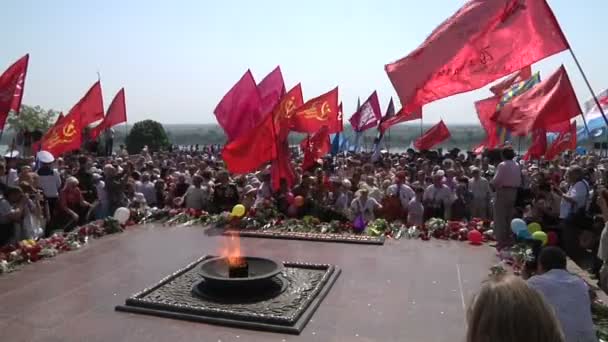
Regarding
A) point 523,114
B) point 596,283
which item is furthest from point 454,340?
point 523,114

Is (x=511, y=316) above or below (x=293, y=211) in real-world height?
above

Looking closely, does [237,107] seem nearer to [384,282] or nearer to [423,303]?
[384,282]

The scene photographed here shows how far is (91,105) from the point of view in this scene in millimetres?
12297

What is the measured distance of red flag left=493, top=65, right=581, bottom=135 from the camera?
7999 millimetres

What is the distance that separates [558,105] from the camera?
26.7 feet

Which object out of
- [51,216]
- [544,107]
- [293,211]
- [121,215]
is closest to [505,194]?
[544,107]

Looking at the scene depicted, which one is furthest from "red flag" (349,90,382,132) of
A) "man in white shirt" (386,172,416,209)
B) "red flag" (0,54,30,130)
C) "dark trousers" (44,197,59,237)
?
"red flag" (0,54,30,130)

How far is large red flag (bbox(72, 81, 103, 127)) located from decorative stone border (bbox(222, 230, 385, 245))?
5.19m

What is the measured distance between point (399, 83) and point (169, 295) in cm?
373

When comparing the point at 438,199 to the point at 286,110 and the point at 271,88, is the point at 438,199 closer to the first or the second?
the point at 286,110

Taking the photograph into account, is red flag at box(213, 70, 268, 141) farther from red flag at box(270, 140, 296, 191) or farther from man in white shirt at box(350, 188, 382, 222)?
man in white shirt at box(350, 188, 382, 222)

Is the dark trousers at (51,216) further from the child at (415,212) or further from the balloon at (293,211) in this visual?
the child at (415,212)

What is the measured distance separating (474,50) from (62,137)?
8.87 m

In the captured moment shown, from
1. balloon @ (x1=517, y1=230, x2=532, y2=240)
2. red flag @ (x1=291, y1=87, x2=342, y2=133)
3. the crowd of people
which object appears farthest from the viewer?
red flag @ (x1=291, y1=87, x2=342, y2=133)
